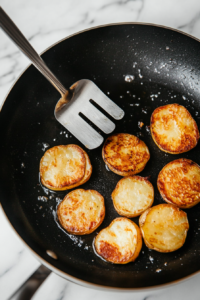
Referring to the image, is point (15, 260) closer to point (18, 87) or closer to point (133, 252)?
point (133, 252)

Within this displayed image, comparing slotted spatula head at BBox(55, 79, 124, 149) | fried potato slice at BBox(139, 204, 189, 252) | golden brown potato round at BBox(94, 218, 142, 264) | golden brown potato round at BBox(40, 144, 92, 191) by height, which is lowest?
fried potato slice at BBox(139, 204, 189, 252)

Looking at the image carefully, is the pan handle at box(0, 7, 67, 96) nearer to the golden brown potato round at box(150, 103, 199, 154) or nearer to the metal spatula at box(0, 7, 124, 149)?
the metal spatula at box(0, 7, 124, 149)

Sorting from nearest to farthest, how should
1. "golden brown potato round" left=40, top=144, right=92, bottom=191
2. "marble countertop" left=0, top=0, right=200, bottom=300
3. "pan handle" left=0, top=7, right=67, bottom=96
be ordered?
"pan handle" left=0, top=7, right=67, bottom=96 < "golden brown potato round" left=40, top=144, right=92, bottom=191 < "marble countertop" left=0, top=0, right=200, bottom=300

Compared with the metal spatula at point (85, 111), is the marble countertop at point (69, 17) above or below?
above

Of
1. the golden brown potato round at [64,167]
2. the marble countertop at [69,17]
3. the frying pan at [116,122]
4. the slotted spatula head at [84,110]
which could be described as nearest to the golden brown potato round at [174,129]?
the frying pan at [116,122]

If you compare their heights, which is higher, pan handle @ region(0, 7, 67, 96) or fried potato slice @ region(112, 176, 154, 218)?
pan handle @ region(0, 7, 67, 96)

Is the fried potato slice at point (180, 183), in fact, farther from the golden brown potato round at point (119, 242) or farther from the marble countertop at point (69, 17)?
the marble countertop at point (69, 17)

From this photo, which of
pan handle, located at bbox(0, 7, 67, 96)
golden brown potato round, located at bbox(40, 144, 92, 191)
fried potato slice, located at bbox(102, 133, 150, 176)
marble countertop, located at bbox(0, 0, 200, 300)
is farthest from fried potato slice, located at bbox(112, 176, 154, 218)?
marble countertop, located at bbox(0, 0, 200, 300)

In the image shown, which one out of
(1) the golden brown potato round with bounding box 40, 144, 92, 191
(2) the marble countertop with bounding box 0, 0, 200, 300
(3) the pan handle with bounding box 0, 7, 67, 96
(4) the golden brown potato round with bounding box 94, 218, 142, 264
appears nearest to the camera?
(3) the pan handle with bounding box 0, 7, 67, 96
